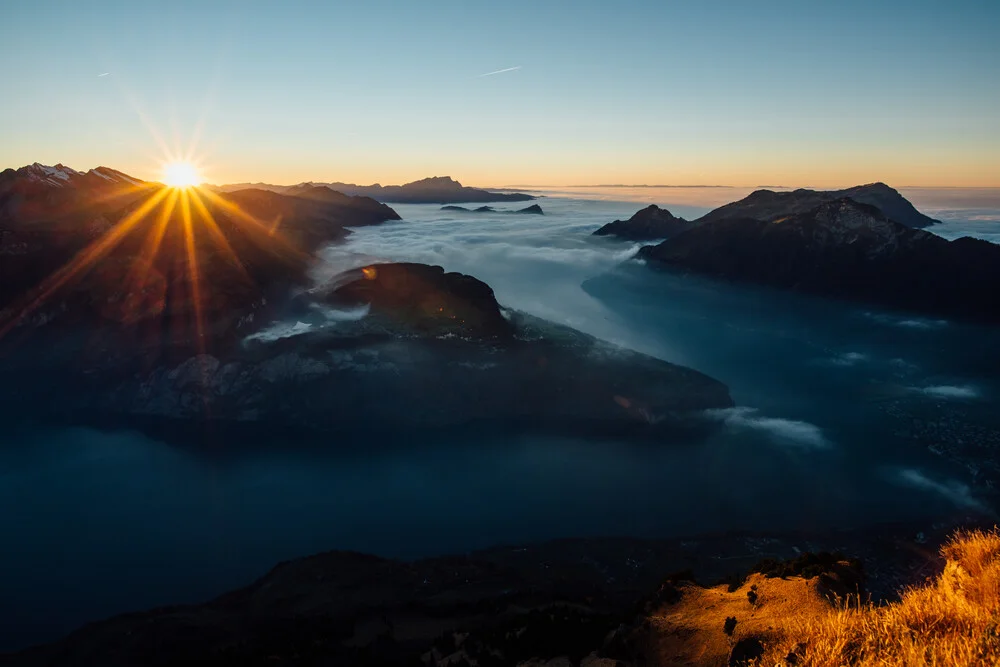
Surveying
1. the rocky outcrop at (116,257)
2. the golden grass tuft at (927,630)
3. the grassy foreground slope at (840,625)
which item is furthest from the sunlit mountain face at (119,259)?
the golden grass tuft at (927,630)

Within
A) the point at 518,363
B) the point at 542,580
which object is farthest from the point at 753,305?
the point at 542,580

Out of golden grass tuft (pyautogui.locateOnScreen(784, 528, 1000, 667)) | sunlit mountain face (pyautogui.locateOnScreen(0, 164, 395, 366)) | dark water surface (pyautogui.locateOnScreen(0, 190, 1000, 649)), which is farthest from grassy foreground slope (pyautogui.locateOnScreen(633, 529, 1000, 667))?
sunlit mountain face (pyautogui.locateOnScreen(0, 164, 395, 366))

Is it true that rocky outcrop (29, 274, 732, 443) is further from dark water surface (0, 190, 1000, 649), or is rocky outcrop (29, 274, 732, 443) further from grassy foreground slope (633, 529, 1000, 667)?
grassy foreground slope (633, 529, 1000, 667)

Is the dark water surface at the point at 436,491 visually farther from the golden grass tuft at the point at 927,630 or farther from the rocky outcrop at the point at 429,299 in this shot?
the golden grass tuft at the point at 927,630

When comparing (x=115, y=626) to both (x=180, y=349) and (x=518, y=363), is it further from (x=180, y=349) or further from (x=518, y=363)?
(x=518, y=363)

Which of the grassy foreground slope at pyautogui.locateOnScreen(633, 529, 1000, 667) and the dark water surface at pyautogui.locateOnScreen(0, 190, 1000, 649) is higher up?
the grassy foreground slope at pyautogui.locateOnScreen(633, 529, 1000, 667)

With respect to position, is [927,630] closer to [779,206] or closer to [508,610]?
[508,610]
